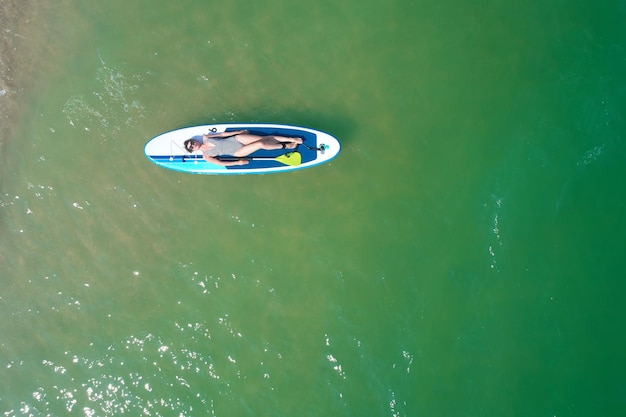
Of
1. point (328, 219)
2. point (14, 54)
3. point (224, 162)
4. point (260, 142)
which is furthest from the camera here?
point (14, 54)

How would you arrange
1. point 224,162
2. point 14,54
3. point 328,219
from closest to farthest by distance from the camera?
point 224,162 → point 328,219 → point 14,54

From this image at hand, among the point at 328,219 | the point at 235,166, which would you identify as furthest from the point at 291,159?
the point at 328,219

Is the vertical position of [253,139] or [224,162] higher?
[253,139]

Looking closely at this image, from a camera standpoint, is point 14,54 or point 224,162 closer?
point 224,162

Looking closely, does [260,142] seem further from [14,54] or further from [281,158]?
[14,54]

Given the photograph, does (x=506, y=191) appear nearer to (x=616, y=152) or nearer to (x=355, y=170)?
(x=616, y=152)

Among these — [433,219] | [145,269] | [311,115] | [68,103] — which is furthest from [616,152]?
[68,103]

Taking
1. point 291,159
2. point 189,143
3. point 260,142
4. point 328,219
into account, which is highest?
point 189,143
